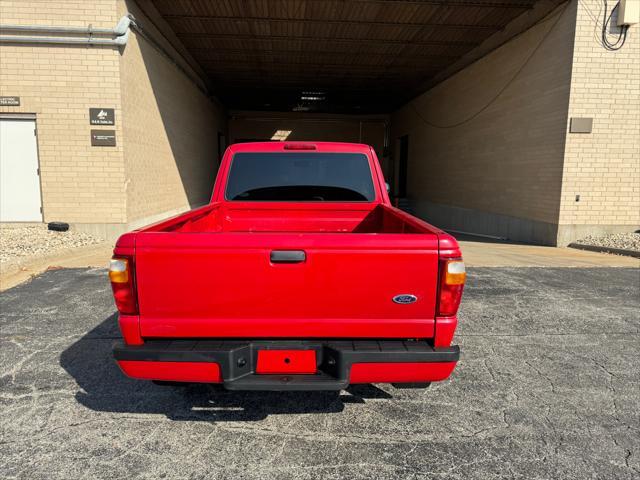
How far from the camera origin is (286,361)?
7.61 feet

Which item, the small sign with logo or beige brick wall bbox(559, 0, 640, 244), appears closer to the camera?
the small sign with logo

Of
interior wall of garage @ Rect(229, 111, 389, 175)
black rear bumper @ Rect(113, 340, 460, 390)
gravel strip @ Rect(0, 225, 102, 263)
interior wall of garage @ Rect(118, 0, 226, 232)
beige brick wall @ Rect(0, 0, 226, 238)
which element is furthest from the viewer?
interior wall of garage @ Rect(229, 111, 389, 175)

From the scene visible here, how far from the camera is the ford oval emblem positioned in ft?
7.64

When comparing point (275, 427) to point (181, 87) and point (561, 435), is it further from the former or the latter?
point (181, 87)

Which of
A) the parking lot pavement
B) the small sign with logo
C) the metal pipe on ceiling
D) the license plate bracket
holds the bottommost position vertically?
the parking lot pavement

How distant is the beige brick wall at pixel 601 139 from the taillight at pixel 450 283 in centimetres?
962

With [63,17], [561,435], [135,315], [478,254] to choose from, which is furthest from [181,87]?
[561,435]

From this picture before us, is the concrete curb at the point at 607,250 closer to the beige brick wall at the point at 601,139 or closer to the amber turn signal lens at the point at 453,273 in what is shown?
the beige brick wall at the point at 601,139

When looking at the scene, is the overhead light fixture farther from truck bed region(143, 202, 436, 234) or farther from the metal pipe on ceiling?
truck bed region(143, 202, 436, 234)

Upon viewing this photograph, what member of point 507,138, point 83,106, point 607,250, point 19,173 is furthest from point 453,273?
point 507,138

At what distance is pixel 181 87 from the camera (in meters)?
14.8

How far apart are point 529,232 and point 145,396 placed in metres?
11.2

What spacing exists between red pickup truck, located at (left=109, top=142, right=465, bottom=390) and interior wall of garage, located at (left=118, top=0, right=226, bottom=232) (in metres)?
8.58

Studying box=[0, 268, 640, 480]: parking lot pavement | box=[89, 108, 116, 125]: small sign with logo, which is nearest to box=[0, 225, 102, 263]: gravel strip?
box=[89, 108, 116, 125]: small sign with logo
